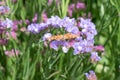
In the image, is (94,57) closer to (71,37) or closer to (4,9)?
(71,37)

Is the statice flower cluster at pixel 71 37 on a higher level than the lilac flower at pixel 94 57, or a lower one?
higher

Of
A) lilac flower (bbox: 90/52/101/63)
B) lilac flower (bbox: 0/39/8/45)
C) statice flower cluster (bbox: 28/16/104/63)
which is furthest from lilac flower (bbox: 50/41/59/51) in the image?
lilac flower (bbox: 0/39/8/45)

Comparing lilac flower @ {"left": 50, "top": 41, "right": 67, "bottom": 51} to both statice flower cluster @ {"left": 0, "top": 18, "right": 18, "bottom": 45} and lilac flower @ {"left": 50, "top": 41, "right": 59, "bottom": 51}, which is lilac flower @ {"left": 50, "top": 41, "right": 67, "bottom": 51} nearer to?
lilac flower @ {"left": 50, "top": 41, "right": 59, "bottom": 51}

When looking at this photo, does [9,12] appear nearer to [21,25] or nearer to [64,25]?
[21,25]

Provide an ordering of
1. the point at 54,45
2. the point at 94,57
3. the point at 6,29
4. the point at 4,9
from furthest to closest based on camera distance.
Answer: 1. the point at 4,9
2. the point at 6,29
3. the point at 94,57
4. the point at 54,45

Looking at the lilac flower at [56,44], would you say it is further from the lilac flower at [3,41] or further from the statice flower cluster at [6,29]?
the lilac flower at [3,41]

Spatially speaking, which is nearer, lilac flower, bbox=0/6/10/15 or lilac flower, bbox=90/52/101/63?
lilac flower, bbox=90/52/101/63

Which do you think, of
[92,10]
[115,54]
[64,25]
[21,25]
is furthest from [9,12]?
[92,10]

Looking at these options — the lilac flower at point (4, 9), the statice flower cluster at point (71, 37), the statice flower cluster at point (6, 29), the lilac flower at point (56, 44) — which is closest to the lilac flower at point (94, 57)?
the statice flower cluster at point (71, 37)

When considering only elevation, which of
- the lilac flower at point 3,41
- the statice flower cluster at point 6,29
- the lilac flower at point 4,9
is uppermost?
the lilac flower at point 4,9

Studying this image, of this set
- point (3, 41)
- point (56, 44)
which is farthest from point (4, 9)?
point (56, 44)

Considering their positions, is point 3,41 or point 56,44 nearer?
point 56,44
